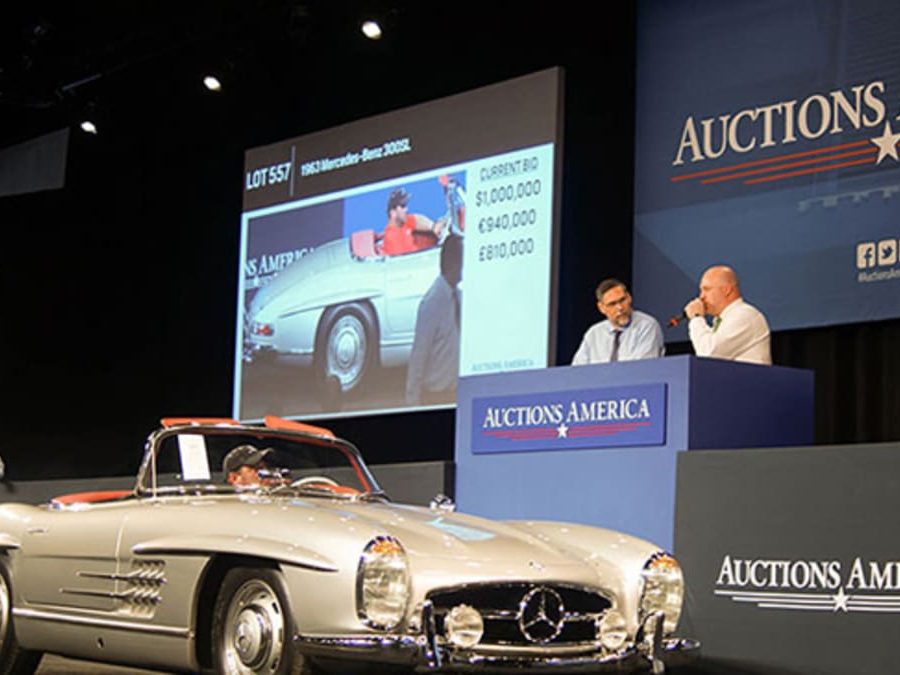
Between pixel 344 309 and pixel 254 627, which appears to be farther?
pixel 344 309

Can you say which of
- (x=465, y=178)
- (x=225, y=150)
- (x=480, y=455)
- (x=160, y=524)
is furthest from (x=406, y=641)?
Answer: (x=225, y=150)

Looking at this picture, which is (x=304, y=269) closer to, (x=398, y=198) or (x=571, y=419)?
(x=398, y=198)

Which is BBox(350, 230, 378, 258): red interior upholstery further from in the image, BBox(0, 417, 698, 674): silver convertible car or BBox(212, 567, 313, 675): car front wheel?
BBox(212, 567, 313, 675): car front wheel

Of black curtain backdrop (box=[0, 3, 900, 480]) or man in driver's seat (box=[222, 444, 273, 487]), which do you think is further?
black curtain backdrop (box=[0, 3, 900, 480])

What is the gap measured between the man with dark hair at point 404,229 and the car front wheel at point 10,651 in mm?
6160

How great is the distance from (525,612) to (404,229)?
764cm

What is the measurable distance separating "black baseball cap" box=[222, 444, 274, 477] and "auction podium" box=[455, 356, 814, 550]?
149cm

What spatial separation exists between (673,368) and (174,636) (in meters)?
2.45

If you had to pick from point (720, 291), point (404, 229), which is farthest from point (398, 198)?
point (720, 291)

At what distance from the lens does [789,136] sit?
9.59 meters

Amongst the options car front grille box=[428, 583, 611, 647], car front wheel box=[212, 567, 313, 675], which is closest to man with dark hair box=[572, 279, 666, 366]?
car front grille box=[428, 583, 611, 647]

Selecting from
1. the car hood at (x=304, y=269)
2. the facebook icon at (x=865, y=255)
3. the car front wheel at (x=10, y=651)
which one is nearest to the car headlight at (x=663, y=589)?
the car front wheel at (x=10, y=651)

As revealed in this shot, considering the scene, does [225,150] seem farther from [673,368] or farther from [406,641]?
[406,641]

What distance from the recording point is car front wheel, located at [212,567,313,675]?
4.81 meters
